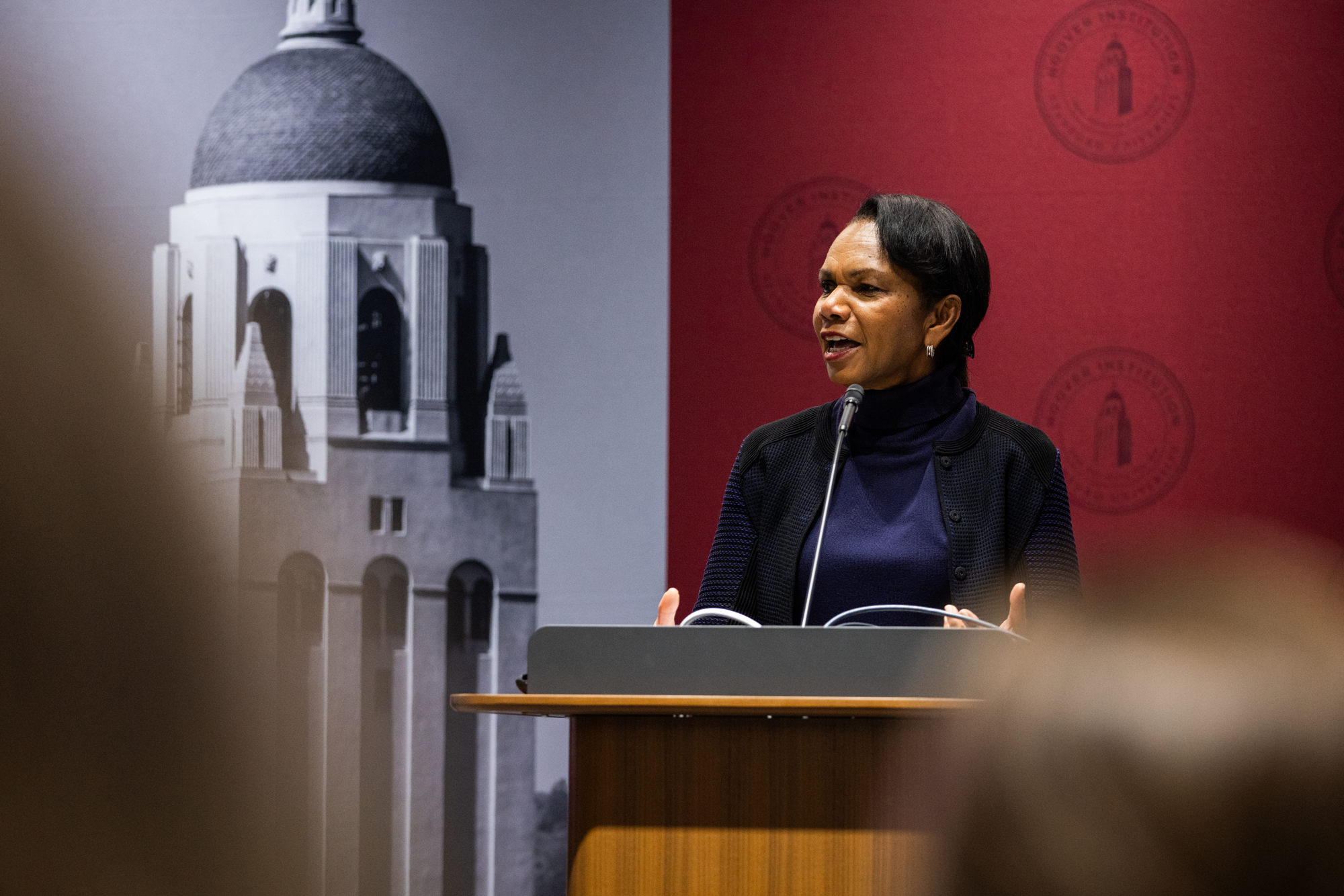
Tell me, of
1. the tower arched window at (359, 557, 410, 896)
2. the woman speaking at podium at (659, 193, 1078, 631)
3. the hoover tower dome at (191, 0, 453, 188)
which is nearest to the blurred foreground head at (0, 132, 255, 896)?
the woman speaking at podium at (659, 193, 1078, 631)

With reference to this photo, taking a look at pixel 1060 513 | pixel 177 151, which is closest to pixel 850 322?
pixel 1060 513

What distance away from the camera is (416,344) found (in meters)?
3.04

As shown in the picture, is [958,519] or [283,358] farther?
[283,358]

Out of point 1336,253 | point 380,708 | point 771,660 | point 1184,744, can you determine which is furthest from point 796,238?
point 1184,744

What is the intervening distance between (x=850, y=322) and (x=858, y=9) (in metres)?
1.37

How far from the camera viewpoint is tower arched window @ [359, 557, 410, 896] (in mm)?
2955

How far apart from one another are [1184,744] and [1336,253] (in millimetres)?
2995

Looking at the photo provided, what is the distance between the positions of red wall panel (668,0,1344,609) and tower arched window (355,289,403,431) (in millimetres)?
640

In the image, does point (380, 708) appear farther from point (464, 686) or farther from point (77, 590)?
point (77, 590)

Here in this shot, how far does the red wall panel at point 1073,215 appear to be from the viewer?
9.42 ft

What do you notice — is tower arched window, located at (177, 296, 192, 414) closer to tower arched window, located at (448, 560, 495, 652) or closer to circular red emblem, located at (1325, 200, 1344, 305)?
tower arched window, located at (448, 560, 495, 652)

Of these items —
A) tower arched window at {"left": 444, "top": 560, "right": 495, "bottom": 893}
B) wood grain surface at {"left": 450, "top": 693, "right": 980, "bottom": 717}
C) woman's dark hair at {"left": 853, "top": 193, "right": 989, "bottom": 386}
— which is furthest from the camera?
tower arched window at {"left": 444, "top": 560, "right": 495, "bottom": 893}

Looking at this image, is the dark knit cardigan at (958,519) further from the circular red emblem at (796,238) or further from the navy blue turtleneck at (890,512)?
the circular red emblem at (796,238)

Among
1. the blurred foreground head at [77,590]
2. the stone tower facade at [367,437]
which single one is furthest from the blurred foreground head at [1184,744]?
the stone tower facade at [367,437]
